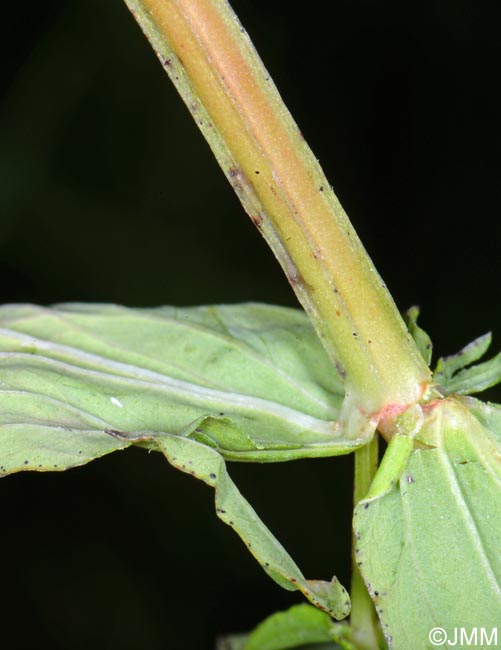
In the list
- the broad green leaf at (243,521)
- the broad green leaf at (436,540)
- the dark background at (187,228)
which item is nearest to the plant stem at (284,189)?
the broad green leaf at (436,540)

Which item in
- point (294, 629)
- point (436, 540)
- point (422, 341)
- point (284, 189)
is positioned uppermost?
point (284, 189)

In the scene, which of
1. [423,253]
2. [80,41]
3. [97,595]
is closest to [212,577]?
[97,595]

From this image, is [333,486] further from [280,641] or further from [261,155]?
[261,155]

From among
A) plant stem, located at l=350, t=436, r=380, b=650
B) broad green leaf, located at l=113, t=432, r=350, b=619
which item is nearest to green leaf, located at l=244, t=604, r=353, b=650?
plant stem, located at l=350, t=436, r=380, b=650

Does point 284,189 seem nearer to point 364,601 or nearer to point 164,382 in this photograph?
point 164,382

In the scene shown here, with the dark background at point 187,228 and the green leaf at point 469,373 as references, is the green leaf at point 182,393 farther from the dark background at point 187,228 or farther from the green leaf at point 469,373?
the dark background at point 187,228

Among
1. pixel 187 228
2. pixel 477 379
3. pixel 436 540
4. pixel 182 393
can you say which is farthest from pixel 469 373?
pixel 187 228
